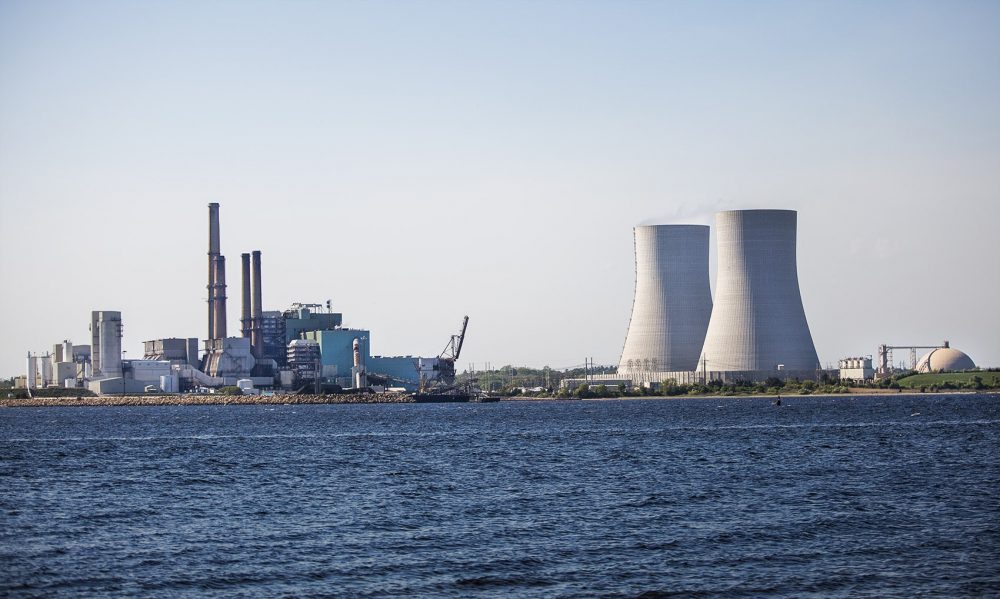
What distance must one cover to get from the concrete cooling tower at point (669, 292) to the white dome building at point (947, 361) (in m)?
35.3

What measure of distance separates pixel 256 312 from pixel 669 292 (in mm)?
46225

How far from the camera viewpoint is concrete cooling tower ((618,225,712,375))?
71.9 meters

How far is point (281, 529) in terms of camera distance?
20.1m

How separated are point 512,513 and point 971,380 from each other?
8187 cm

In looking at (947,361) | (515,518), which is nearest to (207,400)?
(947,361)

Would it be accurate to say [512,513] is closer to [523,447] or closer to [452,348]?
[523,447]

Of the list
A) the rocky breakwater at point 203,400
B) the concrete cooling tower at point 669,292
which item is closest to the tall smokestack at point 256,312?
the rocky breakwater at point 203,400

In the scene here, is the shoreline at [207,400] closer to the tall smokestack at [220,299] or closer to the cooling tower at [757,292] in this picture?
the tall smokestack at [220,299]

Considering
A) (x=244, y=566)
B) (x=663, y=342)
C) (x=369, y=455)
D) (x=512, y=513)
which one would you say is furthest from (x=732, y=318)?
(x=244, y=566)

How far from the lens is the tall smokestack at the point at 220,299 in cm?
10006

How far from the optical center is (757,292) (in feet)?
218

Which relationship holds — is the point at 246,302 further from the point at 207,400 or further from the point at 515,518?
the point at 515,518

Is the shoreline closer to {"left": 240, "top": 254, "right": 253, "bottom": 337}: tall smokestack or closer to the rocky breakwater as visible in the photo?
the rocky breakwater

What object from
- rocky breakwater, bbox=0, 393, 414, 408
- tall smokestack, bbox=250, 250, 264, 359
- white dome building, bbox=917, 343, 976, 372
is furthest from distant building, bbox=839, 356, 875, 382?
tall smokestack, bbox=250, 250, 264, 359
